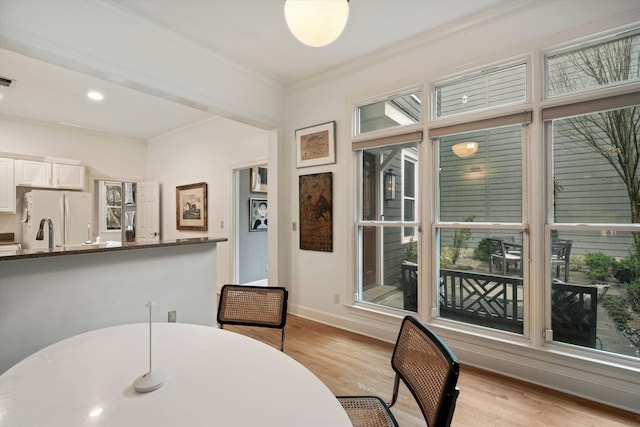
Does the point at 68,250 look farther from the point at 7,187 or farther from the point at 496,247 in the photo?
the point at 7,187

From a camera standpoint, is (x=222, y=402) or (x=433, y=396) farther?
(x=433, y=396)

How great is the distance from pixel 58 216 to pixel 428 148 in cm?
534

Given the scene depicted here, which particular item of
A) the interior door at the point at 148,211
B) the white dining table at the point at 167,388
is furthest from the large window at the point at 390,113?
the interior door at the point at 148,211

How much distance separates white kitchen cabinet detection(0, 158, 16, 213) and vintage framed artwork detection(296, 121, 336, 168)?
421 centimetres

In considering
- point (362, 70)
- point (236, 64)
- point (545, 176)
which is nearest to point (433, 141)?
point (545, 176)

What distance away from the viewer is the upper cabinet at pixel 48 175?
14.2ft

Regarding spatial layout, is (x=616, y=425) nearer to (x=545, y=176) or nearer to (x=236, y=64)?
(x=545, y=176)

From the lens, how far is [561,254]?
2197 mm

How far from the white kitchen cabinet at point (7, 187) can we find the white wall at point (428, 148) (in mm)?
3977

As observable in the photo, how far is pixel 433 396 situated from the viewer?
99cm

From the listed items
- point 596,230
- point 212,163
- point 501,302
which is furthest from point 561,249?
point 212,163

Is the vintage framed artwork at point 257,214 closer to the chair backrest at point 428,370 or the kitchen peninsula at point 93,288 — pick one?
the kitchen peninsula at point 93,288

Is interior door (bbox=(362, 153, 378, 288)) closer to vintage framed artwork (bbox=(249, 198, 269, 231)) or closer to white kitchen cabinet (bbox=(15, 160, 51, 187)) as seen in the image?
vintage framed artwork (bbox=(249, 198, 269, 231))

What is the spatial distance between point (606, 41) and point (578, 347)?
2.19m
